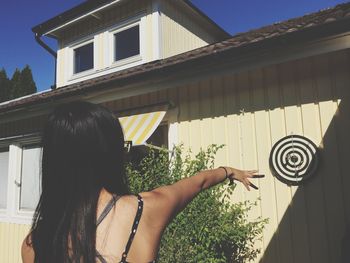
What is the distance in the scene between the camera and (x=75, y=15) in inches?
411

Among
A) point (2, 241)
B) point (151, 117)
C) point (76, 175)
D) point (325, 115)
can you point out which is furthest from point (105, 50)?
point (76, 175)

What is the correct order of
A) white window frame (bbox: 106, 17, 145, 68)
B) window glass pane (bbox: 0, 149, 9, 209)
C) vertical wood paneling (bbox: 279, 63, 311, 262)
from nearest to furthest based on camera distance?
1. vertical wood paneling (bbox: 279, 63, 311, 262)
2. window glass pane (bbox: 0, 149, 9, 209)
3. white window frame (bbox: 106, 17, 145, 68)

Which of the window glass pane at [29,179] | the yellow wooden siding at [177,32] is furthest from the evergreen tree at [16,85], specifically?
the window glass pane at [29,179]

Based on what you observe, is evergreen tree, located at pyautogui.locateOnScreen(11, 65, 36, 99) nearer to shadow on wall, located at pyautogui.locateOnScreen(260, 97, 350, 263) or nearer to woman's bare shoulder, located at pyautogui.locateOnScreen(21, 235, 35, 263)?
shadow on wall, located at pyautogui.locateOnScreen(260, 97, 350, 263)

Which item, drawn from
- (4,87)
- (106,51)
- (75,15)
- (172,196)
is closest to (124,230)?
(172,196)

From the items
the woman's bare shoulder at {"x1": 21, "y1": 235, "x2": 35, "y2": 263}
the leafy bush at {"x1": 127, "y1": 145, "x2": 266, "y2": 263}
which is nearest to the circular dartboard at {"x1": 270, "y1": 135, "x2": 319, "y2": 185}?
the leafy bush at {"x1": 127, "y1": 145, "x2": 266, "y2": 263}

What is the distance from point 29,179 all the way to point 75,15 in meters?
5.62

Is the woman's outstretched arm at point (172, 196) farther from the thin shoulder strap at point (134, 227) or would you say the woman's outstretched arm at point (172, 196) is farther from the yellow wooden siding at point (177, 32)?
the yellow wooden siding at point (177, 32)

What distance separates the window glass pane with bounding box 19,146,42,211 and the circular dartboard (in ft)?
19.2

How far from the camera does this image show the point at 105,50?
9.90 metres

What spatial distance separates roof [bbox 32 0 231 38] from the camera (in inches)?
395

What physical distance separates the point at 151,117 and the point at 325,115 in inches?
111

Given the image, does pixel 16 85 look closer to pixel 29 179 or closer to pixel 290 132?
pixel 29 179

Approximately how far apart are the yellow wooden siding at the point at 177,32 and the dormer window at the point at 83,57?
2.74 meters
